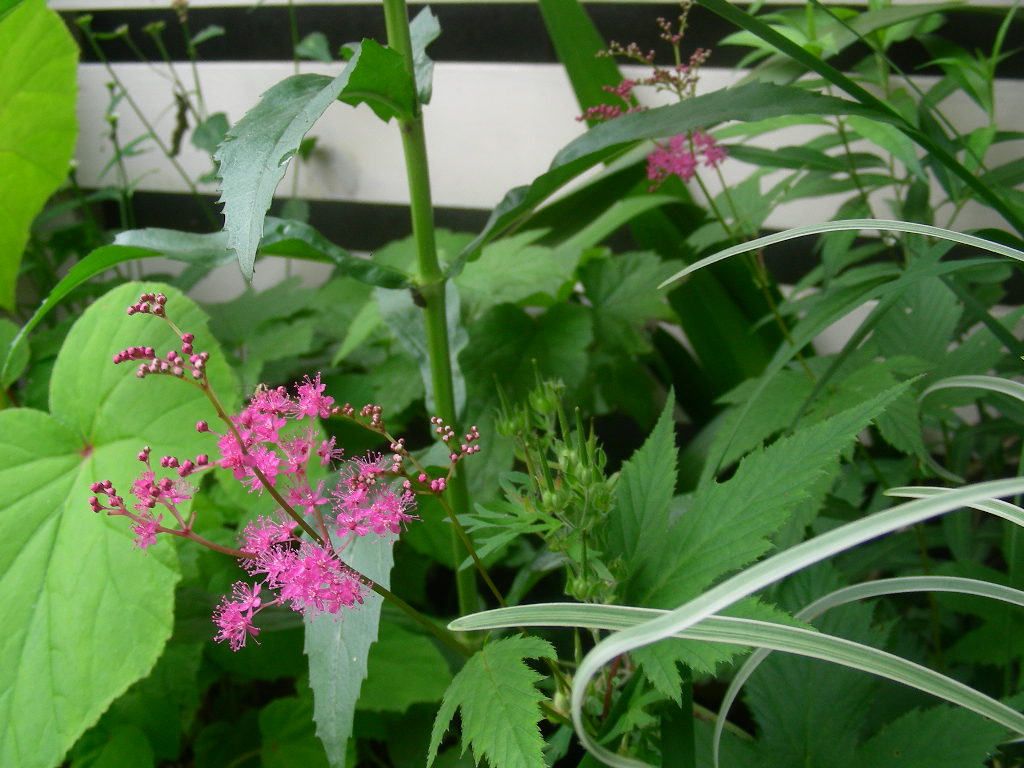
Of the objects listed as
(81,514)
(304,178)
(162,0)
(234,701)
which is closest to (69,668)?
(81,514)

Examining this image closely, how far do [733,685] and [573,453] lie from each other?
0.41 ft

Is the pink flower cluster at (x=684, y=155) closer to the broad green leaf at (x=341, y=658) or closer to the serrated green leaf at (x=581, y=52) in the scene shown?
the serrated green leaf at (x=581, y=52)

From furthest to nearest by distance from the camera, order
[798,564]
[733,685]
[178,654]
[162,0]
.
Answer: [162,0]
[178,654]
[733,685]
[798,564]

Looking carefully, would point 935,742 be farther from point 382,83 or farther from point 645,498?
point 382,83

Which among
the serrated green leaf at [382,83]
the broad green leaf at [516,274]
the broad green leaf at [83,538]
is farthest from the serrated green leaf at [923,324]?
the broad green leaf at [83,538]

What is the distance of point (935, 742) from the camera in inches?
14.6

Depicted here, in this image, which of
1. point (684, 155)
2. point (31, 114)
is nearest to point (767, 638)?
point (684, 155)

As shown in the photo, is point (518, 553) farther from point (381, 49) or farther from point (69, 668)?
point (381, 49)

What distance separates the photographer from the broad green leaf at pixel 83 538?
465mm

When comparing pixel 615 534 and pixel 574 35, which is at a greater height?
pixel 574 35

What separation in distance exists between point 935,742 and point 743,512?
0.15 meters

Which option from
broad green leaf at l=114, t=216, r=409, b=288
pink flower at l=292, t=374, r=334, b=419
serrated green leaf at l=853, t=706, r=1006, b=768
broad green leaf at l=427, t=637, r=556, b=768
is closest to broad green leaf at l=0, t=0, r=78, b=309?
broad green leaf at l=114, t=216, r=409, b=288

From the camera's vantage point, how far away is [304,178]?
1145 millimetres

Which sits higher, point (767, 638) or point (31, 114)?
point (31, 114)
